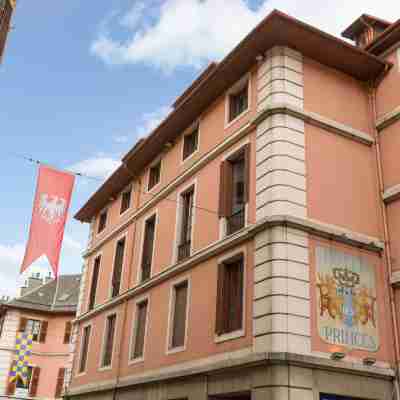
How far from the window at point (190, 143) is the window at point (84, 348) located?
928 centimetres

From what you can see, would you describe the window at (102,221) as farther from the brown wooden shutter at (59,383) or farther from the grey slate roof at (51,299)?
the brown wooden shutter at (59,383)

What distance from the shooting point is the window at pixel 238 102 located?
17375 mm

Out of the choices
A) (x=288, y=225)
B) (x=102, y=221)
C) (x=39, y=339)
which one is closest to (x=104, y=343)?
(x=102, y=221)

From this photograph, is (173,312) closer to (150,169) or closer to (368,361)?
(368,361)

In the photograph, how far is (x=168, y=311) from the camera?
1772 cm

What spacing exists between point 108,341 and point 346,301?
11.2 metres

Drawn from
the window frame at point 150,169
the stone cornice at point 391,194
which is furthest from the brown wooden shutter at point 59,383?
the stone cornice at point 391,194

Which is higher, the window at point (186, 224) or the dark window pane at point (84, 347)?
the window at point (186, 224)

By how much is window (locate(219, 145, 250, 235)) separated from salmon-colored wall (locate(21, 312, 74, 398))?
89.6 ft

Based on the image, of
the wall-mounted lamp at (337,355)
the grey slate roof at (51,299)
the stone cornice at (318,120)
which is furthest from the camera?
the grey slate roof at (51,299)

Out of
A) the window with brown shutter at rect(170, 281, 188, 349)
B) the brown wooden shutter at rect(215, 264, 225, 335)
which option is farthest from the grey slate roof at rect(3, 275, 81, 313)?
the brown wooden shutter at rect(215, 264, 225, 335)

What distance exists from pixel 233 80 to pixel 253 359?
882cm

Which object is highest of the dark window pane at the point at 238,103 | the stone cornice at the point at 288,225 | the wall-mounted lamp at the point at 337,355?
the dark window pane at the point at 238,103

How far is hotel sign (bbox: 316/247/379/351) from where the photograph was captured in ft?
43.5
